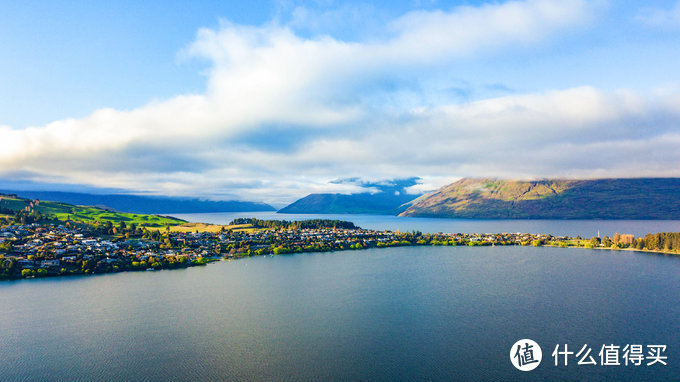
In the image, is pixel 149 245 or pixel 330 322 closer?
pixel 330 322

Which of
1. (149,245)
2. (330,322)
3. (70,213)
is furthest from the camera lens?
(70,213)

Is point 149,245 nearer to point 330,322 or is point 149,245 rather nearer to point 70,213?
point 330,322

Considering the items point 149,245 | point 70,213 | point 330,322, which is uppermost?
point 70,213

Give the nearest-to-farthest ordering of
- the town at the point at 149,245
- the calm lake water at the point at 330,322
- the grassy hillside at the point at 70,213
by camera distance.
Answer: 1. the calm lake water at the point at 330,322
2. the town at the point at 149,245
3. the grassy hillside at the point at 70,213

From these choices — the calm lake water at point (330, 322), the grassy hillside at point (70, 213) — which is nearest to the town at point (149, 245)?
the calm lake water at point (330, 322)

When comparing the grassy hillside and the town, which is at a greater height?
the grassy hillside

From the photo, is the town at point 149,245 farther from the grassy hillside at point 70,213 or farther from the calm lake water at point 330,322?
the grassy hillside at point 70,213

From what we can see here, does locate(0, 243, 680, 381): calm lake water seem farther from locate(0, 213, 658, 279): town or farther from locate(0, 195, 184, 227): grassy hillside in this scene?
locate(0, 195, 184, 227): grassy hillside

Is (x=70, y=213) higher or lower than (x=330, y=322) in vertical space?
higher

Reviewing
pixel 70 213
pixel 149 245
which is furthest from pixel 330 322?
pixel 70 213

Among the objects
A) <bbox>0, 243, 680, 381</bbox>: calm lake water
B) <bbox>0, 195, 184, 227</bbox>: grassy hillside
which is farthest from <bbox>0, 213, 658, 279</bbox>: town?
<bbox>0, 195, 184, 227</bbox>: grassy hillside
